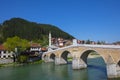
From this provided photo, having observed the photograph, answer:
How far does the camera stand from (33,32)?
368 feet

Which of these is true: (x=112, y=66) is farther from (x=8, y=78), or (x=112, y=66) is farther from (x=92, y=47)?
(x=8, y=78)

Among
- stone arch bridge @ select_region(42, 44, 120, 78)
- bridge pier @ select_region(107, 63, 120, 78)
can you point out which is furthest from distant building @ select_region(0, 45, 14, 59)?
bridge pier @ select_region(107, 63, 120, 78)

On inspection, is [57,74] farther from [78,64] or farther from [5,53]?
[5,53]

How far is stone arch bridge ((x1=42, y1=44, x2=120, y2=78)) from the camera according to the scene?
1048 inches

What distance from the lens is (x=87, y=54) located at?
38562 millimetres

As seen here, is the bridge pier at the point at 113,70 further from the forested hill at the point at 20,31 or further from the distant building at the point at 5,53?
the forested hill at the point at 20,31

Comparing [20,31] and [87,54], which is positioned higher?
[20,31]

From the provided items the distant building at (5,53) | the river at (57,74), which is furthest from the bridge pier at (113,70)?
the distant building at (5,53)

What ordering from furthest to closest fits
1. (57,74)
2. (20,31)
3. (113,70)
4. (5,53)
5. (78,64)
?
(20,31), (5,53), (78,64), (57,74), (113,70)

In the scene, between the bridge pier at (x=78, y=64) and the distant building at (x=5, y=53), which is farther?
the distant building at (x=5, y=53)

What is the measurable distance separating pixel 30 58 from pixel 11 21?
7659cm

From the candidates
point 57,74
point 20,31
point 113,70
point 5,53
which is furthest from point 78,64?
point 20,31

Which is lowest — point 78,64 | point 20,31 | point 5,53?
point 78,64

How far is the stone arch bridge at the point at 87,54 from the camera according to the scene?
26.6 metres
